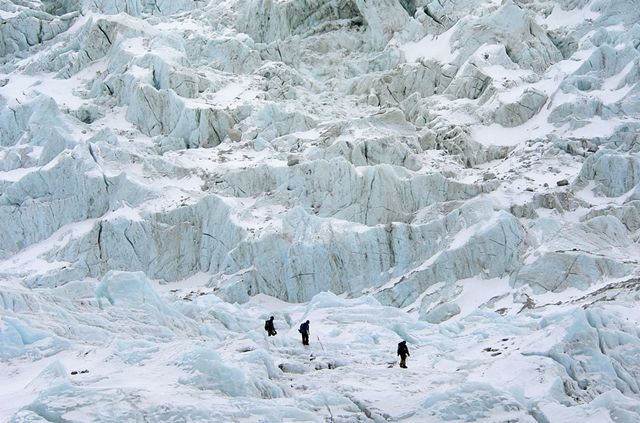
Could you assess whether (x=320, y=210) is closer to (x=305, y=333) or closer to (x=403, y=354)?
(x=305, y=333)

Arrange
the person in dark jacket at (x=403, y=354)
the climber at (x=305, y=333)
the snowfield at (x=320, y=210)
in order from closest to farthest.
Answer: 1. the snowfield at (x=320, y=210)
2. the person in dark jacket at (x=403, y=354)
3. the climber at (x=305, y=333)

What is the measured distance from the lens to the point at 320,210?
55.5 meters

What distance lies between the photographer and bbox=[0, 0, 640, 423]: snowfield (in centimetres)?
2134

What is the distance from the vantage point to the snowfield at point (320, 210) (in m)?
21.3

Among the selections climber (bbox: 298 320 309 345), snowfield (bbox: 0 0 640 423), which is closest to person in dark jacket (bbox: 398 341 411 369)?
snowfield (bbox: 0 0 640 423)

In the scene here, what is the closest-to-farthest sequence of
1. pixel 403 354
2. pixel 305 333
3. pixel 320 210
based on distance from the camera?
pixel 403 354 < pixel 305 333 < pixel 320 210

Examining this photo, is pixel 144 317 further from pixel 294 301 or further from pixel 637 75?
pixel 637 75

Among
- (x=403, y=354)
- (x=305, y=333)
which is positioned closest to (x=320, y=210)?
(x=305, y=333)

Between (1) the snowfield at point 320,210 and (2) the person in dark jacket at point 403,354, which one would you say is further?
(2) the person in dark jacket at point 403,354

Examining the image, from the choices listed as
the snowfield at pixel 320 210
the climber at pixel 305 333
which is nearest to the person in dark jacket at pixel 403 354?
the snowfield at pixel 320 210

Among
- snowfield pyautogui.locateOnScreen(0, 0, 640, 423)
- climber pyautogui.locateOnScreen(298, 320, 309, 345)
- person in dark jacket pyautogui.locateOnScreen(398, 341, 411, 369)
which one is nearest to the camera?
snowfield pyautogui.locateOnScreen(0, 0, 640, 423)

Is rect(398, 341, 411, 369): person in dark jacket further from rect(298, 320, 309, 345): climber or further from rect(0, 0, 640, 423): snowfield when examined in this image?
rect(298, 320, 309, 345): climber

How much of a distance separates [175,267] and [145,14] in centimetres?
5073

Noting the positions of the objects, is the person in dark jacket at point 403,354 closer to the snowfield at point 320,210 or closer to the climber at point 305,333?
the snowfield at point 320,210
